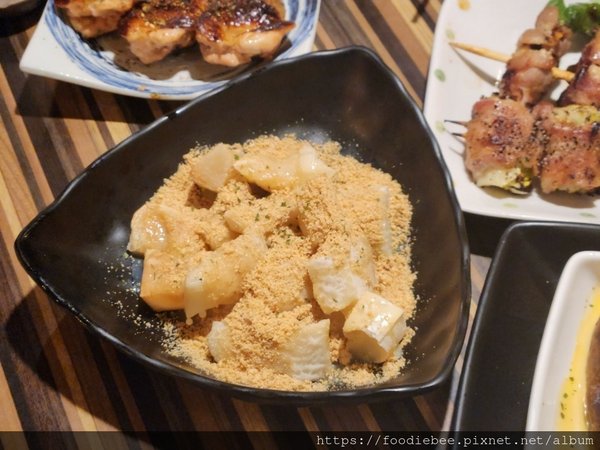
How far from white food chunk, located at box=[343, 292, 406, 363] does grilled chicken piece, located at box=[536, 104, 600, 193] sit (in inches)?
31.9

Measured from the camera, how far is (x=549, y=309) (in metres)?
1.57

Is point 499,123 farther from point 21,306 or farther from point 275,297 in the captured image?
point 21,306

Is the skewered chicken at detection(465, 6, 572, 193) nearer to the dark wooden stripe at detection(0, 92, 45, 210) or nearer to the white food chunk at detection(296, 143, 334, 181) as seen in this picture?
the white food chunk at detection(296, 143, 334, 181)

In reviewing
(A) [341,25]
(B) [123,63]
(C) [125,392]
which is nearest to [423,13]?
(A) [341,25]

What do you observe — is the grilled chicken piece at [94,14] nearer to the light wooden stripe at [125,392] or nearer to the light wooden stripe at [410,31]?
the light wooden stripe at [410,31]

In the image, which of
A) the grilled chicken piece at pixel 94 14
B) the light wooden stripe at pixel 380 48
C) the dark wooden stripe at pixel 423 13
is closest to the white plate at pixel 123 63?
the grilled chicken piece at pixel 94 14

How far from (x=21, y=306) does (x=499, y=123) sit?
1.65 metres

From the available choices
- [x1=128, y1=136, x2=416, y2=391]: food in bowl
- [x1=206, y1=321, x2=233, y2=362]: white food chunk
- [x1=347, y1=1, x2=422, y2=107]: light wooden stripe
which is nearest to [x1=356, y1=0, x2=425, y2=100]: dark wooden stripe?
[x1=347, y1=1, x2=422, y2=107]: light wooden stripe

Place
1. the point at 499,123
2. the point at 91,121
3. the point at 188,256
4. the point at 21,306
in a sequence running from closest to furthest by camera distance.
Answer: the point at 188,256 → the point at 21,306 → the point at 499,123 → the point at 91,121

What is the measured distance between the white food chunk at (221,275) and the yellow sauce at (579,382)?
0.86 m

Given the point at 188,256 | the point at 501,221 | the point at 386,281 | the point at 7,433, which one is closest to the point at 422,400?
the point at 386,281

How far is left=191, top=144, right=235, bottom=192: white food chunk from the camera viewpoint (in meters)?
1.69

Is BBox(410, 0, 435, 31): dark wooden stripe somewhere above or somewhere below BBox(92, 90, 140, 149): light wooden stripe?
above

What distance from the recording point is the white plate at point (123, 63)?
198 centimetres
